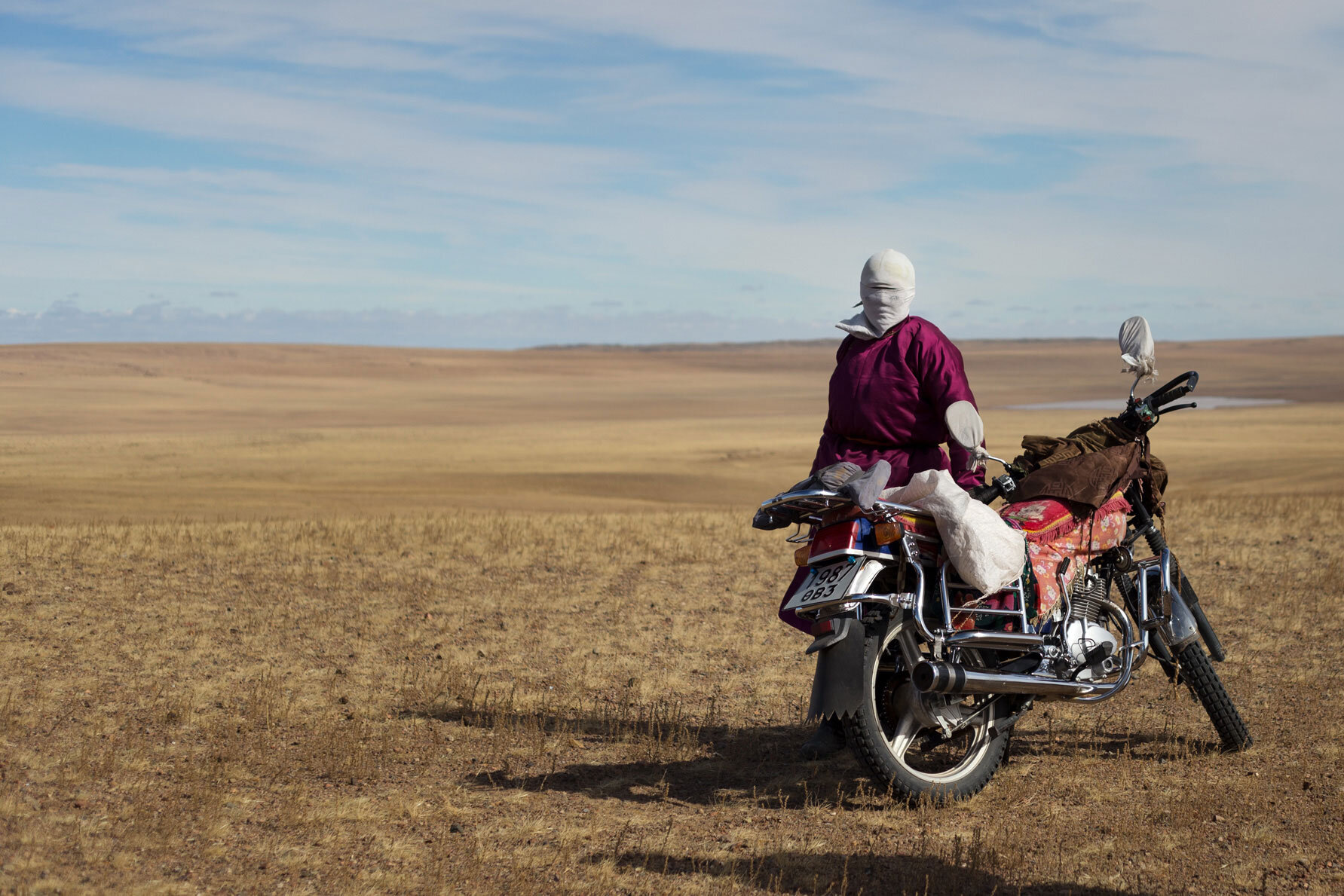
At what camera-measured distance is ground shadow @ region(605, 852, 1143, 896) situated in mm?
3947

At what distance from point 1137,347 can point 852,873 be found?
8.58ft

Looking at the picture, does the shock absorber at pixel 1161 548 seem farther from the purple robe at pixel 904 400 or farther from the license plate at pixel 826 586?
the license plate at pixel 826 586

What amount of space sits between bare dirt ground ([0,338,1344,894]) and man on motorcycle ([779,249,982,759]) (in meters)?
1.14

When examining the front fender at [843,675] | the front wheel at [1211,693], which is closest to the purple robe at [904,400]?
the front fender at [843,675]

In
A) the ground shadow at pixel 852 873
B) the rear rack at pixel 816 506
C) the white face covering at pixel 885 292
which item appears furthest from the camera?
the white face covering at pixel 885 292

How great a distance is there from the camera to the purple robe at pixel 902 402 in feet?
17.1

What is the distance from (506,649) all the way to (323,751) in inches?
88.4

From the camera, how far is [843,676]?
4.50m

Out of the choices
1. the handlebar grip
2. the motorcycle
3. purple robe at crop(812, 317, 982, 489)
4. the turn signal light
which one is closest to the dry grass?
the motorcycle

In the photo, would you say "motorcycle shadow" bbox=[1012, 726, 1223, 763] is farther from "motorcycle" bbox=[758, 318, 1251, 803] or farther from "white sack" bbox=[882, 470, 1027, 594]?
"white sack" bbox=[882, 470, 1027, 594]

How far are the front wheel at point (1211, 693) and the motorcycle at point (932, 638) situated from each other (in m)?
0.03

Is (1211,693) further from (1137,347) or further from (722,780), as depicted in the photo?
(722,780)

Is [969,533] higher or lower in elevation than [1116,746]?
higher

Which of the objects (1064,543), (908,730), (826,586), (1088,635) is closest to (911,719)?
(908,730)
